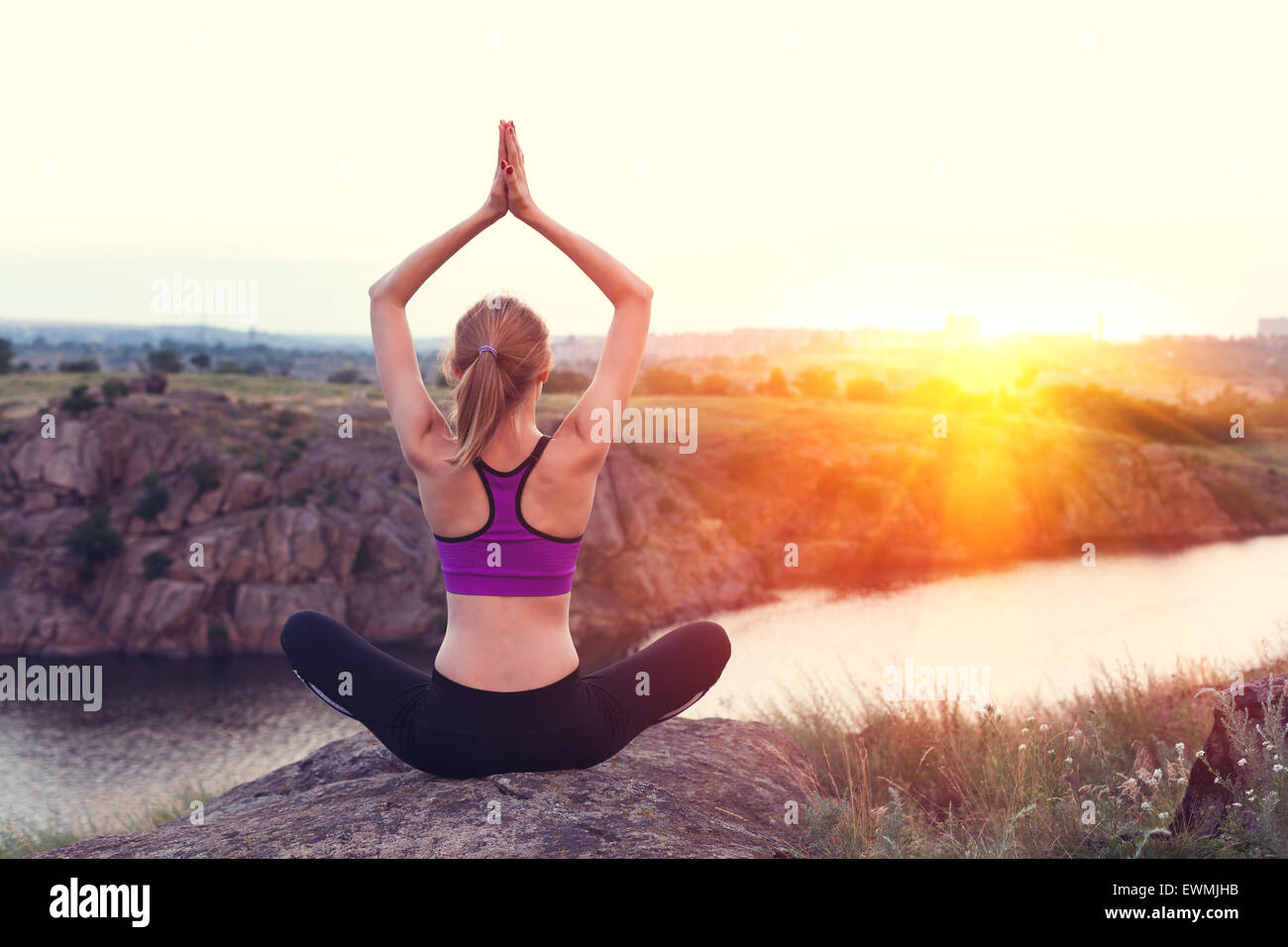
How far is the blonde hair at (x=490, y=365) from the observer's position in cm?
300

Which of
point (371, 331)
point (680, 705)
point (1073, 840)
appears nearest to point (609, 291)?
point (371, 331)

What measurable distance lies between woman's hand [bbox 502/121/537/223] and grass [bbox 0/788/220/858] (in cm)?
418

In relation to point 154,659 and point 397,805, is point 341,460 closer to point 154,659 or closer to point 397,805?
point 154,659

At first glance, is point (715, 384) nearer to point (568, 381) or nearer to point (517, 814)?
point (568, 381)

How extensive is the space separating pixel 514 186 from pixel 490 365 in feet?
2.31

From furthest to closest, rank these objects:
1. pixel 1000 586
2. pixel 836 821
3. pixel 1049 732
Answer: pixel 1000 586 → pixel 1049 732 → pixel 836 821

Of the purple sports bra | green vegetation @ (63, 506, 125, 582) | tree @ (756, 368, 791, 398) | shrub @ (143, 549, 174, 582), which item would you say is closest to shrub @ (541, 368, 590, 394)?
tree @ (756, 368, 791, 398)

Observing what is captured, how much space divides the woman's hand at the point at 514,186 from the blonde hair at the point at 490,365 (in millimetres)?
329

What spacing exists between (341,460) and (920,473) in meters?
35.1

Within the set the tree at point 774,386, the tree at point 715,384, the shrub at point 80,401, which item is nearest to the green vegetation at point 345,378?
the shrub at point 80,401

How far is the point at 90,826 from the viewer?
6.58 m

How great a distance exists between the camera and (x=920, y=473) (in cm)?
6181

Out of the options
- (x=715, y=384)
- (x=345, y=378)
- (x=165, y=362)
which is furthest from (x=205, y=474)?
(x=715, y=384)
